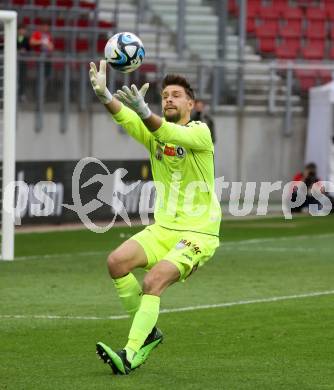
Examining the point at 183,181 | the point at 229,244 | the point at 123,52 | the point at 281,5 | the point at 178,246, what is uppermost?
the point at 281,5

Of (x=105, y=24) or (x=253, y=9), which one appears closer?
(x=105, y=24)

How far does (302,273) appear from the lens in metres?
16.0

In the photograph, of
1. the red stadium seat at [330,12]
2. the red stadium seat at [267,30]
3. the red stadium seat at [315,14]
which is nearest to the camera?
the red stadium seat at [267,30]

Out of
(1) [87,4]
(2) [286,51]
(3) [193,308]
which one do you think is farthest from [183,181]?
(2) [286,51]

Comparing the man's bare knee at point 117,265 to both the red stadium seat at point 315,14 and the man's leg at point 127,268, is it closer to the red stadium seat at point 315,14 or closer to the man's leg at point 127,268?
the man's leg at point 127,268

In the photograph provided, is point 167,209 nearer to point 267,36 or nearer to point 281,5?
point 267,36

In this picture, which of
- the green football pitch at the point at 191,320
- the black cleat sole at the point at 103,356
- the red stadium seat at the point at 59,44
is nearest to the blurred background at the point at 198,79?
the red stadium seat at the point at 59,44

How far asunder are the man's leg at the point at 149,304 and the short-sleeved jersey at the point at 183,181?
0.47 m

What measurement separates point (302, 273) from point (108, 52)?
23.1 ft

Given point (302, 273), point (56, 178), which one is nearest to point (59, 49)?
point (56, 178)

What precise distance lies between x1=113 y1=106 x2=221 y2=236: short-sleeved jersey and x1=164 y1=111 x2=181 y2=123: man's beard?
10 cm

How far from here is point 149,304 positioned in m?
9.08

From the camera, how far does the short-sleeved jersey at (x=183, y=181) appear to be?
9602 mm

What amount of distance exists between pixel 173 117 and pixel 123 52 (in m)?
0.59
